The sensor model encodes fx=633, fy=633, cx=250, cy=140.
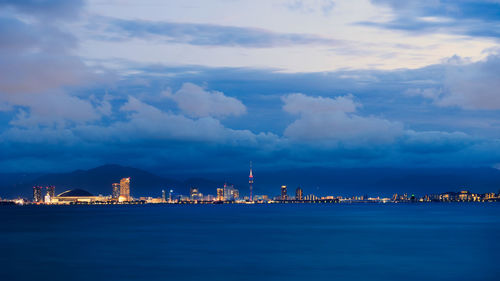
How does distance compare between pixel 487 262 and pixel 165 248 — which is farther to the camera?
pixel 165 248

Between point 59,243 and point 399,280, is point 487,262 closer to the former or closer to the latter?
point 399,280

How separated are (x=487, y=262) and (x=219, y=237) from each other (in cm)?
4428

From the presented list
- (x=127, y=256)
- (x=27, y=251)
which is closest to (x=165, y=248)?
(x=127, y=256)

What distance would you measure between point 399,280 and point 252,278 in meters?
11.9

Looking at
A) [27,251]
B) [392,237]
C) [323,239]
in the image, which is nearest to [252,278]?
[27,251]

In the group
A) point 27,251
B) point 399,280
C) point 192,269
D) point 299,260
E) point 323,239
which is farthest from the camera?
point 323,239

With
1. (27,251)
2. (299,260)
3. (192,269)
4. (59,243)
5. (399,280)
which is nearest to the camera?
(399,280)

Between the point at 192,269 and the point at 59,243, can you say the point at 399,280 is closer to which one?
the point at 192,269

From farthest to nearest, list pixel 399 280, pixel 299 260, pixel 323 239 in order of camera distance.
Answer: pixel 323 239 < pixel 299 260 < pixel 399 280

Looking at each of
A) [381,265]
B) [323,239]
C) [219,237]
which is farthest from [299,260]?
[219,237]

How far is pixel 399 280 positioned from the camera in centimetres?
5062

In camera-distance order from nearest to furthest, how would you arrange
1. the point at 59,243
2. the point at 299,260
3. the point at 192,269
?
1. the point at 192,269
2. the point at 299,260
3. the point at 59,243

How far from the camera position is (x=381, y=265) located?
2311 inches

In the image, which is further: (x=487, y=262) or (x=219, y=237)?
(x=219, y=237)
